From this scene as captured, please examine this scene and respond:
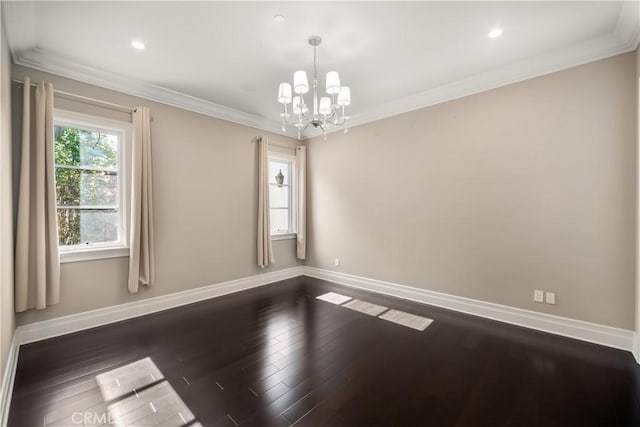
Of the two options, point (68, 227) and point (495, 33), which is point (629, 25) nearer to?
point (495, 33)

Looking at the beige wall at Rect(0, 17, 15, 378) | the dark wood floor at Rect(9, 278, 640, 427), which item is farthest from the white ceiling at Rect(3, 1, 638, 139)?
the dark wood floor at Rect(9, 278, 640, 427)

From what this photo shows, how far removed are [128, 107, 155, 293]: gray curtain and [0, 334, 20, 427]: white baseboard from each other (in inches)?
41.1

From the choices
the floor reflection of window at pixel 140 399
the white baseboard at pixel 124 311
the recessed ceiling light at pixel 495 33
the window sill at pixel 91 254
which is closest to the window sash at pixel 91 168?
the window sill at pixel 91 254

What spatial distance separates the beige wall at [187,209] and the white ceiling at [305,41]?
368 mm

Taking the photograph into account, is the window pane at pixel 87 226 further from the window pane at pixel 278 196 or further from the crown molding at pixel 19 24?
the window pane at pixel 278 196

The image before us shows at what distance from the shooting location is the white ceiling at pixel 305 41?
7.16 ft

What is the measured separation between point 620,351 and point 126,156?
Result: 5.52 meters

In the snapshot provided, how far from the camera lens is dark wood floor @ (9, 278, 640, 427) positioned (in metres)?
1.79

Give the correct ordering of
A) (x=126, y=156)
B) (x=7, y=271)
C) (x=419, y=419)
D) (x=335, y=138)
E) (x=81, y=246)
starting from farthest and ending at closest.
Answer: (x=335, y=138), (x=126, y=156), (x=81, y=246), (x=7, y=271), (x=419, y=419)

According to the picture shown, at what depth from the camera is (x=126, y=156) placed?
337 centimetres

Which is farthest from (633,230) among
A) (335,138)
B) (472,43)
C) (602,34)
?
(335,138)

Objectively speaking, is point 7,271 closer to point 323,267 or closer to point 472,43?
point 323,267

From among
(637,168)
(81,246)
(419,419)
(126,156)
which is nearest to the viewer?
(419,419)

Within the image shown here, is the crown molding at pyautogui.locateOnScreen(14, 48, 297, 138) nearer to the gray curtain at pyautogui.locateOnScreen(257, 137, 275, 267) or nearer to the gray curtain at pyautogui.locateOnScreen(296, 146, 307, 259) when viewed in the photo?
the gray curtain at pyautogui.locateOnScreen(257, 137, 275, 267)
